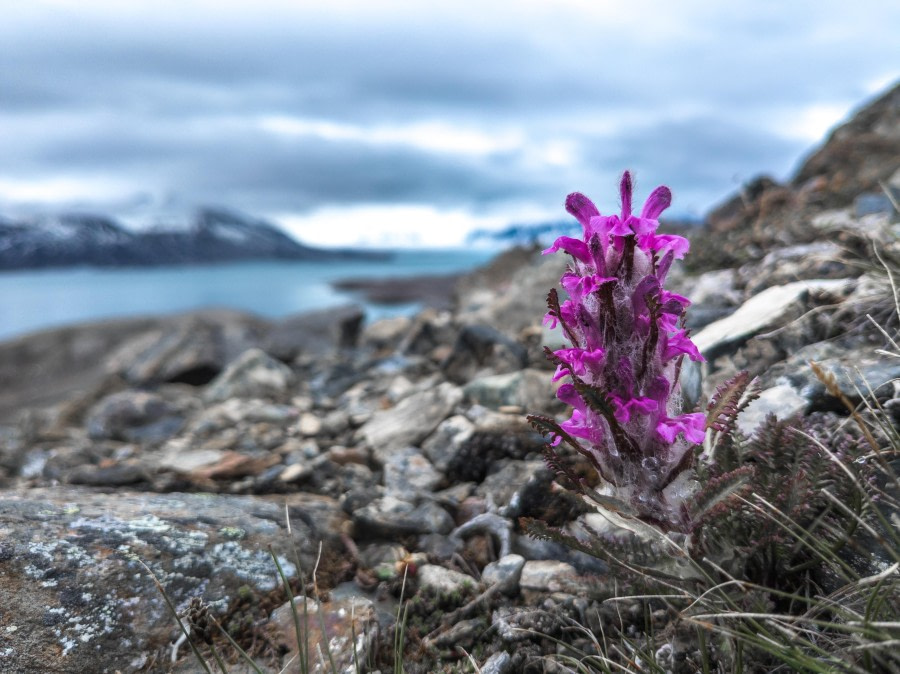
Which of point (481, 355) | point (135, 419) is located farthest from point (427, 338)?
point (135, 419)

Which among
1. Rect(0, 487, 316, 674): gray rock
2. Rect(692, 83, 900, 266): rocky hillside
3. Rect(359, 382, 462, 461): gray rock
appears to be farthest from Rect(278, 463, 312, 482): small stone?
Rect(692, 83, 900, 266): rocky hillside

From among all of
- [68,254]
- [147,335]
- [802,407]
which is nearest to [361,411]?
[802,407]

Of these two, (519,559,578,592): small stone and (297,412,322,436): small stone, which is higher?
(519,559,578,592): small stone

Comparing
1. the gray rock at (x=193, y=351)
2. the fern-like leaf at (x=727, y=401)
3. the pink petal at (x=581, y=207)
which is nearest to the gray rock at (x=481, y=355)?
the fern-like leaf at (x=727, y=401)

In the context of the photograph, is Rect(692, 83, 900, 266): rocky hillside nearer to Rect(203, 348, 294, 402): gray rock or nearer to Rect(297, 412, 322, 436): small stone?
Rect(297, 412, 322, 436): small stone

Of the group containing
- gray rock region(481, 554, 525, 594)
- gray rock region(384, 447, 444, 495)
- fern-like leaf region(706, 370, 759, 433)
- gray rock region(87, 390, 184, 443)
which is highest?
fern-like leaf region(706, 370, 759, 433)

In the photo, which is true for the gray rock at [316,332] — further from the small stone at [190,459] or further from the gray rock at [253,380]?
the small stone at [190,459]
